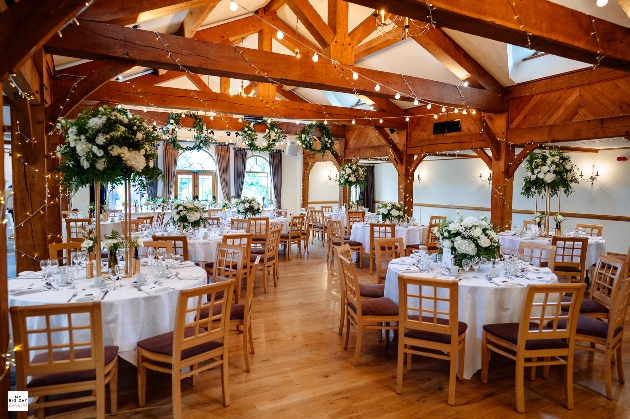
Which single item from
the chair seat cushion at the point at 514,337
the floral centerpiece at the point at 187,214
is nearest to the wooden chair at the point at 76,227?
the floral centerpiece at the point at 187,214

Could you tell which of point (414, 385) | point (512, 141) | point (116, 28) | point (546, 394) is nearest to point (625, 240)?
point (512, 141)

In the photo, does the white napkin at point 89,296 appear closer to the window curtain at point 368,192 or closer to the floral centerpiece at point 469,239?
the floral centerpiece at point 469,239

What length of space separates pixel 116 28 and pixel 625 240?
11.2 meters

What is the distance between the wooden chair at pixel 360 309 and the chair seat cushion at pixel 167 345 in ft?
4.53

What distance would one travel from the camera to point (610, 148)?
10086 mm

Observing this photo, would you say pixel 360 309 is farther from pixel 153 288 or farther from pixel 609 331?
pixel 609 331

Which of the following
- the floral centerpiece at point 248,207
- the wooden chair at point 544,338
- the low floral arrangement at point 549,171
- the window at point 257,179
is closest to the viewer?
the wooden chair at point 544,338

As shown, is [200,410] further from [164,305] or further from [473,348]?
[473,348]

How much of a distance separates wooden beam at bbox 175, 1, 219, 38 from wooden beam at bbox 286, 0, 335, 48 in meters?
1.26

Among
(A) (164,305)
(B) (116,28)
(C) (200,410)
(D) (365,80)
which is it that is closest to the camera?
(C) (200,410)

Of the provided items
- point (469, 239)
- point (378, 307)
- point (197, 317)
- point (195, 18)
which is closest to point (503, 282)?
point (469, 239)

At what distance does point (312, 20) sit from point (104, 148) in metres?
4.03

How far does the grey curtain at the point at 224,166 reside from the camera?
49.7ft

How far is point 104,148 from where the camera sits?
12.0 ft
